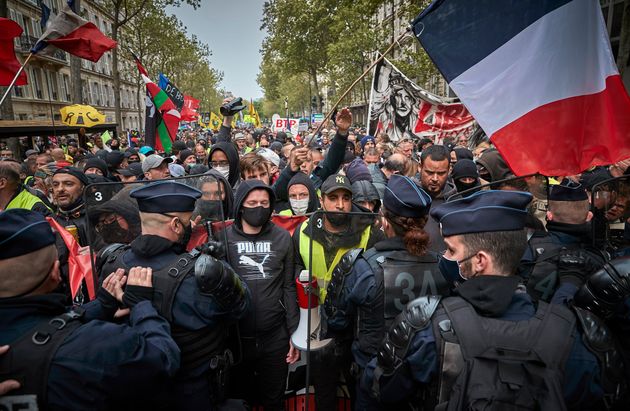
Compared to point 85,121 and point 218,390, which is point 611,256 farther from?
point 85,121

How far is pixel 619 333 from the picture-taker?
192 centimetres

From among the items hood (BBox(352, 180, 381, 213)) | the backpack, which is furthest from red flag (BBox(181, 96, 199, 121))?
the backpack

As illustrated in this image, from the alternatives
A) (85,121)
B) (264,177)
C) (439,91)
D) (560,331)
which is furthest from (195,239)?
(439,91)

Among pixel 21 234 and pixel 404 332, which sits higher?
pixel 21 234

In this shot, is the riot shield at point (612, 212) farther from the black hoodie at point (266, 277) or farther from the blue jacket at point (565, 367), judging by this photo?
the black hoodie at point (266, 277)

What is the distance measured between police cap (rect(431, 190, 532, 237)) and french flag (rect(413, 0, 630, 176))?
1.14 meters

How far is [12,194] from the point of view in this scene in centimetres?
410

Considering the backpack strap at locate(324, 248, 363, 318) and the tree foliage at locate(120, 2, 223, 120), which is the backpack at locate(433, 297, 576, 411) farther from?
the tree foliage at locate(120, 2, 223, 120)

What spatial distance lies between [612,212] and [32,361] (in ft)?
10.6

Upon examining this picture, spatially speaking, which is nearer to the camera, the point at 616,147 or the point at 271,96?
the point at 616,147

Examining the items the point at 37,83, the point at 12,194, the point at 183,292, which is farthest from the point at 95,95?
the point at 183,292

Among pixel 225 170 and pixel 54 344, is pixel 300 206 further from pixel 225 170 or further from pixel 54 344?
pixel 54 344

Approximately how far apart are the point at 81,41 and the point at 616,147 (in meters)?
6.89

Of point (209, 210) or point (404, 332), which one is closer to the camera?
point (404, 332)
